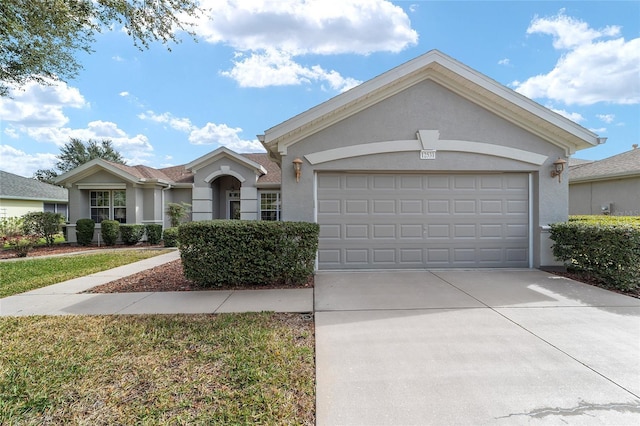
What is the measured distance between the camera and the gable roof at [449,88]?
6.91 m

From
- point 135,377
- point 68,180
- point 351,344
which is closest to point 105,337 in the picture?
point 135,377

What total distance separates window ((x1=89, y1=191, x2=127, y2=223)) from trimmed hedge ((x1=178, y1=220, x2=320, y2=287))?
1189 centimetres

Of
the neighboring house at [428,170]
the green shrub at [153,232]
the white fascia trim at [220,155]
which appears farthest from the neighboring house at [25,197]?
the neighboring house at [428,170]

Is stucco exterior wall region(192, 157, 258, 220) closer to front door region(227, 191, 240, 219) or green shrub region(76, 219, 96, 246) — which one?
front door region(227, 191, 240, 219)

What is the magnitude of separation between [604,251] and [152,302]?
895cm

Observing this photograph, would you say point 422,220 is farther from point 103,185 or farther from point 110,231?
point 103,185

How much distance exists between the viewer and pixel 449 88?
24.2 feet

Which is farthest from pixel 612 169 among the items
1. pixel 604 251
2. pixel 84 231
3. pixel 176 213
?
pixel 84 231

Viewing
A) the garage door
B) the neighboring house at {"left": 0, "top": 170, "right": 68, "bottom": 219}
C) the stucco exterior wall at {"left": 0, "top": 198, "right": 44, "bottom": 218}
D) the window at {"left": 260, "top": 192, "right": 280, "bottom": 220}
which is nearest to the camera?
the garage door

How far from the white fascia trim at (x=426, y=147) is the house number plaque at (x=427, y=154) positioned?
0.25ft

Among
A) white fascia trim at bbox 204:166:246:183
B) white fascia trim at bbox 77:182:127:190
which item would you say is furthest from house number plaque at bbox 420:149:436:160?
white fascia trim at bbox 77:182:127:190

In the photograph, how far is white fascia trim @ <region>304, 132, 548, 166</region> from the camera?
7.25m

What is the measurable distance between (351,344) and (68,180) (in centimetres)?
1748

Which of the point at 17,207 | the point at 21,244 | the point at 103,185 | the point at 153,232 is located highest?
the point at 103,185
